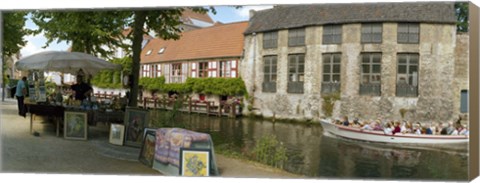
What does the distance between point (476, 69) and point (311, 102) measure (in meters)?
2.97

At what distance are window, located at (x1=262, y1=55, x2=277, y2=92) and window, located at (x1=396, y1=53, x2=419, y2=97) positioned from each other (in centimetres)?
246

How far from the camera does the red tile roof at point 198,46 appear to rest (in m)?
9.62

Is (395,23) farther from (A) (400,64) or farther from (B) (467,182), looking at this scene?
(B) (467,182)

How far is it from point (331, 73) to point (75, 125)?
570 cm

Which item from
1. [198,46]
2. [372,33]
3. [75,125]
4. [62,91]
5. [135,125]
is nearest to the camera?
[372,33]

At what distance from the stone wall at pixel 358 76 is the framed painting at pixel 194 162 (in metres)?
2.03

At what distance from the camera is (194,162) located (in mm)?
7719

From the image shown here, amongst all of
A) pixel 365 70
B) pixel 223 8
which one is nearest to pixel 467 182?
pixel 365 70

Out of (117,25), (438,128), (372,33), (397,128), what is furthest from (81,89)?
(438,128)

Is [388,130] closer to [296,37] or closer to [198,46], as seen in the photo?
[296,37]

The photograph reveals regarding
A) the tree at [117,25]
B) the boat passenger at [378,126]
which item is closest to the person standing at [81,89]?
the tree at [117,25]

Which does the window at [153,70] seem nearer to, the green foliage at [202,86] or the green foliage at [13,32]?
the green foliage at [202,86]

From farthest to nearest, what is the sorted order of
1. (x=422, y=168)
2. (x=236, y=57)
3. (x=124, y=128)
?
(x=236, y=57)
(x=124, y=128)
(x=422, y=168)

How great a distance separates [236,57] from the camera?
987cm
